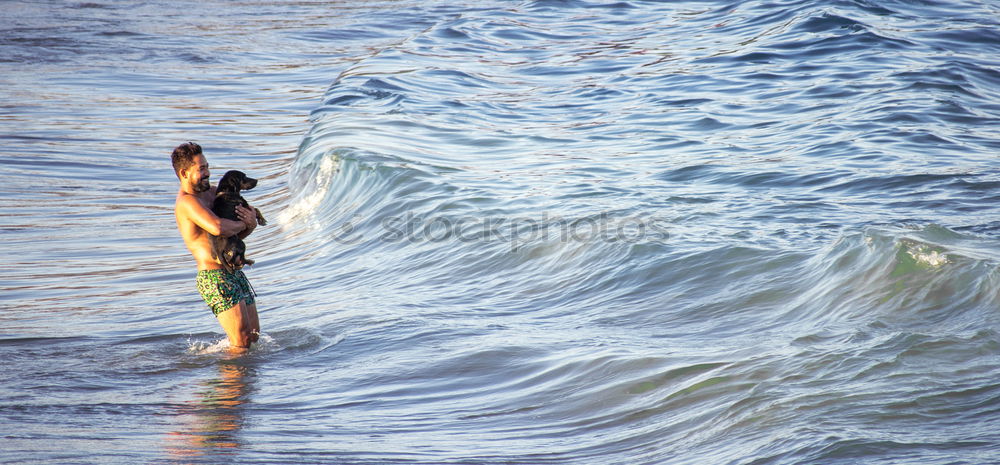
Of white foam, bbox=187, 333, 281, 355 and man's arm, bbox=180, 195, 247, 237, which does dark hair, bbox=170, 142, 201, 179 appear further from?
white foam, bbox=187, 333, 281, 355

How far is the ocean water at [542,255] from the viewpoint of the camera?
502 centimetres

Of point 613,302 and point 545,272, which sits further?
point 545,272

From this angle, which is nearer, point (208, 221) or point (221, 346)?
point (208, 221)

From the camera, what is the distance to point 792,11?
18766 millimetres

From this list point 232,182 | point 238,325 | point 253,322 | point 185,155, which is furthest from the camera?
point 253,322

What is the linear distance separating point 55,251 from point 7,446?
4.69m

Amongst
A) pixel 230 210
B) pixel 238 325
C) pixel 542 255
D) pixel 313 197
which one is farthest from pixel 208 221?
pixel 313 197

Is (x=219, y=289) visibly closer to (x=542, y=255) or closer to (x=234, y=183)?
(x=234, y=183)

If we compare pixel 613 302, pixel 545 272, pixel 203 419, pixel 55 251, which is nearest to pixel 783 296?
pixel 613 302

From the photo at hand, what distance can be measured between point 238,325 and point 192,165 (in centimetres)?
108

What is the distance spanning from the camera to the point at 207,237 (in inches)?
247

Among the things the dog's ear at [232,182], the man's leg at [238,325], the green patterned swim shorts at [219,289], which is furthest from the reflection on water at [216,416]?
the dog's ear at [232,182]

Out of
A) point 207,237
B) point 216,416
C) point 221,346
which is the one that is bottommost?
point 221,346

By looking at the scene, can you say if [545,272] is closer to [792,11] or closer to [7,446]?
[7,446]
